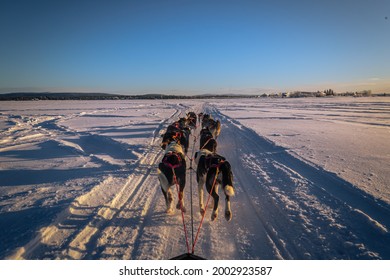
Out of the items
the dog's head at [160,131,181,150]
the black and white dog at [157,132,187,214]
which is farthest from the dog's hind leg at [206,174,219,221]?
the dog's head at [160,131,181,150]

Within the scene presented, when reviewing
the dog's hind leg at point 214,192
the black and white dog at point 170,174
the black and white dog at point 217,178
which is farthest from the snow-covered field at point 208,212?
the black and white dog at point 170,174

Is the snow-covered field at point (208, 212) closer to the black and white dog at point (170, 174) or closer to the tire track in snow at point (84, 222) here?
the tire track in snow at point (84, 222)

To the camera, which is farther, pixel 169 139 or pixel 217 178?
pixel 169 139

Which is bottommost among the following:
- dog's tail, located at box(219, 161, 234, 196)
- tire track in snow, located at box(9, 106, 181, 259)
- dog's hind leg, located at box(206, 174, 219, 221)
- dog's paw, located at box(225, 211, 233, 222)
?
tire track in snow, located at box(9, 106, 181, 259)

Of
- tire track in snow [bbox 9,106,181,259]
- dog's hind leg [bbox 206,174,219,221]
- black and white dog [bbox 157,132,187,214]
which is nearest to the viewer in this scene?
tire track in snow [bbox 9,106,181,259]

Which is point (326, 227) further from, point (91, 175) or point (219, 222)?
point (91, 175)

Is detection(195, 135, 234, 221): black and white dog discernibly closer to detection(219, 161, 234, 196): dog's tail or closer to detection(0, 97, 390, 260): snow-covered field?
detection(219, 161, 234, 196): dog's tail

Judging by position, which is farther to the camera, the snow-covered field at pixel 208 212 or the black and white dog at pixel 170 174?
the black and white dog at pixel 170 174

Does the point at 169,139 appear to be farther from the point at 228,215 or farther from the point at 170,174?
the point at 228,215

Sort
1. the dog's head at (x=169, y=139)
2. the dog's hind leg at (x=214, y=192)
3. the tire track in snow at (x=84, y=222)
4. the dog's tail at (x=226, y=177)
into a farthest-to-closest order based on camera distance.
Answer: the dog's head at (x=169, y=139) < the dog's hind leg at (x=214, y=192) < the dog's tail at (x=226, y=177) < the tire track in snow at (x=84, y=222)

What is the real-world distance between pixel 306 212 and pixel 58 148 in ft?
28.8

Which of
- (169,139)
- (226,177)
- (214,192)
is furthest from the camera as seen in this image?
(169,139)

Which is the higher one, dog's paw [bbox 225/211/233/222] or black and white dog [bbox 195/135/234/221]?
black and white dog [bbox 195/135/234/221]

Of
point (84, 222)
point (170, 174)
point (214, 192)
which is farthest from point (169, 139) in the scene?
point (84, 222)
